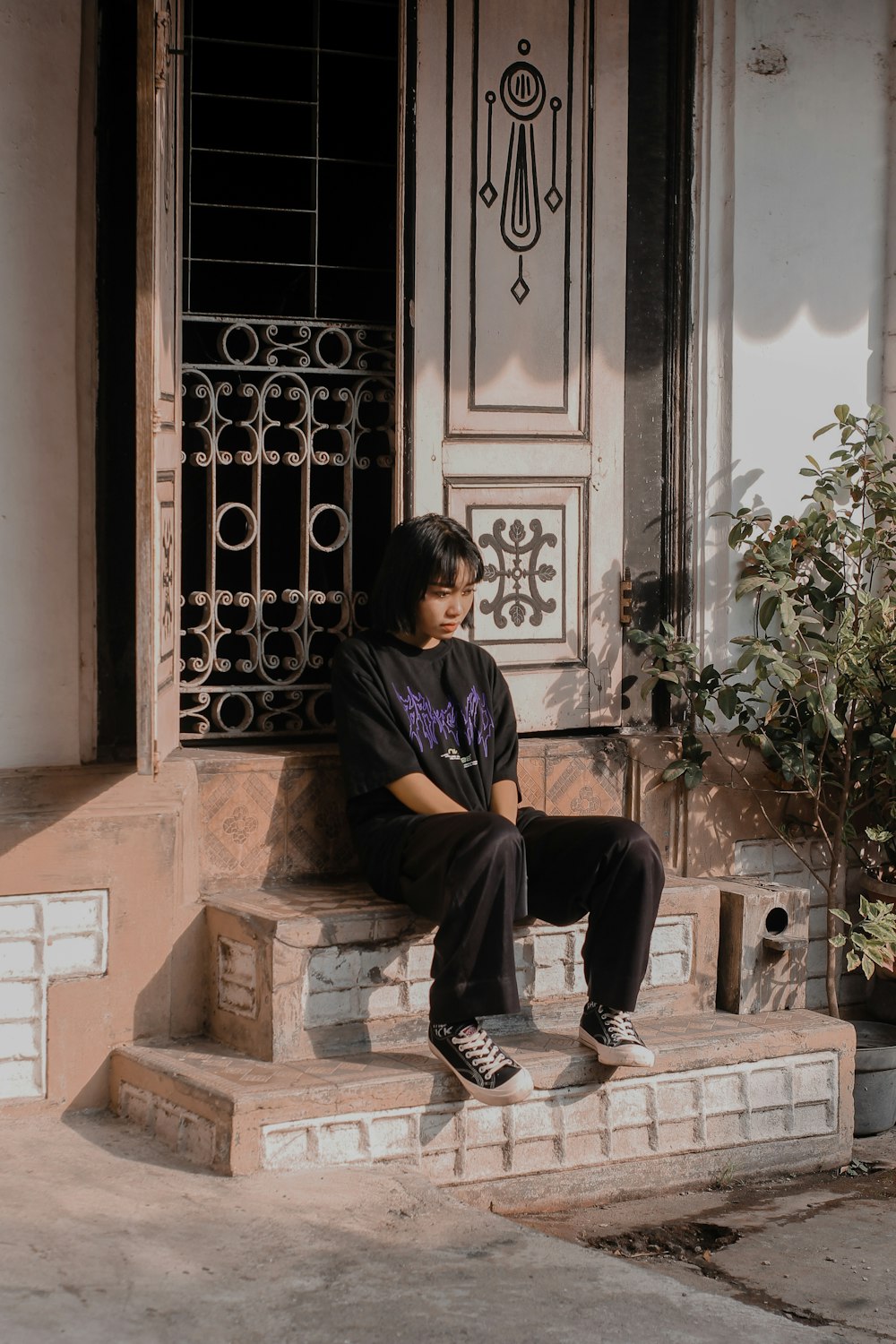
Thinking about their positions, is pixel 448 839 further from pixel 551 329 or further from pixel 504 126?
pixel 504 126

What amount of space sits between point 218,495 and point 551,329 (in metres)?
1.50

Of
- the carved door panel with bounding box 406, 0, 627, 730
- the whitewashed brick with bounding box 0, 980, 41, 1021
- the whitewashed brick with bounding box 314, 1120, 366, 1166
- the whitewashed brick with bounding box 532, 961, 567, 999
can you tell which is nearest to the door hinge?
the carved door panel with bounding box 406, 0, 627, 730

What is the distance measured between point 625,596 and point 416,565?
1.09 metres

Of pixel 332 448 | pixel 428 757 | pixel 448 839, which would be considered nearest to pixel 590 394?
pixel 332 448

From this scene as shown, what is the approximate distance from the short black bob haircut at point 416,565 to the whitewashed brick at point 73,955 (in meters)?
1.20

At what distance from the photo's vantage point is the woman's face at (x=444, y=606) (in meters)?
4.77

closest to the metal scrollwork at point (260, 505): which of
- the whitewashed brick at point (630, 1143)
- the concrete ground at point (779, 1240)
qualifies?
the whitewashed brick at point (630, 1143)

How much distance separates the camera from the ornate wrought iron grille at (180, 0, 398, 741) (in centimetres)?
523

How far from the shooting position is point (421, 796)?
465cm

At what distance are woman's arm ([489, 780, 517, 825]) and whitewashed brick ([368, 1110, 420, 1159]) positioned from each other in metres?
0.93

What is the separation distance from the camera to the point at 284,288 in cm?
636

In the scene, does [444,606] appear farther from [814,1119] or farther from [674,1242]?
[814,1119]

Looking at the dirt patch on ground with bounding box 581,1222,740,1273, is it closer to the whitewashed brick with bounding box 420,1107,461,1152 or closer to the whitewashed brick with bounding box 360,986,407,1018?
the whitewashed brick with bounding box 420,1107,461,1152

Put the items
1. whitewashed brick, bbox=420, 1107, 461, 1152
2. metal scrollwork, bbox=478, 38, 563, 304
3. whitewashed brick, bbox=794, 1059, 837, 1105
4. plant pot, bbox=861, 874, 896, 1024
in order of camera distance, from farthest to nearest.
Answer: plant pot, bbox=861, 874, 896, 1024, metal scrollwork, bbox=478, 38, 563, 304, whitewashed brick, bbox=794, 1059, 837, 1105, whitewashed brick, bbox=420, 1107, 461, 1152
